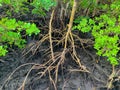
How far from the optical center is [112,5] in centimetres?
334

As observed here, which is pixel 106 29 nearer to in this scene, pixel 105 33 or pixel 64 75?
pixel 105 33

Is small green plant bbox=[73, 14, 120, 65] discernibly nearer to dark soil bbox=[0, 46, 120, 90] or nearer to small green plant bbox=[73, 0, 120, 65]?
small green plant bbox=[73, 0, 120, 65]

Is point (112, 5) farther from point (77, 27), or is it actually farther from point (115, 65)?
point (115, 65)

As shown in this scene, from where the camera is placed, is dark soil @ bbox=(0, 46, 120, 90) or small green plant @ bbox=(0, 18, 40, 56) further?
dark soil @ bbox=(0, 46, 120, 90)

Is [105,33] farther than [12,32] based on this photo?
Yes

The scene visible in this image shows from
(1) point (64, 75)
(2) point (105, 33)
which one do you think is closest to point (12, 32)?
(1) point (64, 75)

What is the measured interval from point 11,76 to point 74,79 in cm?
68

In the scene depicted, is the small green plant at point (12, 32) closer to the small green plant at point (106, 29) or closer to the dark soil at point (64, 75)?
the dark soil at point (64, 75)

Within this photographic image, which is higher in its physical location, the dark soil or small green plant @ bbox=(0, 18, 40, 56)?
small green plant @ bbox=(0, 18, 40, 56)

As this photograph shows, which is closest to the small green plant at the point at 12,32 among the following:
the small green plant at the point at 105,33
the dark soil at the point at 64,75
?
the dark soil at the point at 64,75

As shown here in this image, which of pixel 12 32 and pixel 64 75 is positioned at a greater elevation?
pixel 12 32

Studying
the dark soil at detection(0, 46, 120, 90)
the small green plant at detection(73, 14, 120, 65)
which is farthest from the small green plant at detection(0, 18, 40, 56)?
the small green plant at detection(73, 14, 120, 65)

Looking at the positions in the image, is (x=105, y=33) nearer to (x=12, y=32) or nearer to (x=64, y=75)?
(x=64, y=75)

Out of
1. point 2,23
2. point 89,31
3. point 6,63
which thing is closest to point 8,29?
point 2,23
